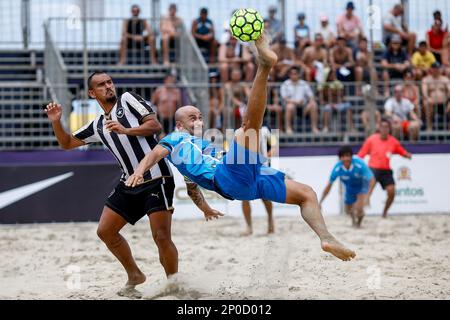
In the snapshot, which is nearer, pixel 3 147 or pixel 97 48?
pixel 3 147

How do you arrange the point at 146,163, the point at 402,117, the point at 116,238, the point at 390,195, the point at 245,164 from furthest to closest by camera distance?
the point at 402,117 < the point at 390,195 < the point at 116,238 < the point at 146,163 < the point at 245,164

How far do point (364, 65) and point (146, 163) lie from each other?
9.32 meters

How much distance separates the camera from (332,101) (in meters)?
14.2

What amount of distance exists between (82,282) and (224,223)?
539 cm

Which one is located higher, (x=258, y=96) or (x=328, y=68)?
(x=328, y=68)

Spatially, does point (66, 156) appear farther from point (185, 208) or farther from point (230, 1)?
point (230, 1)

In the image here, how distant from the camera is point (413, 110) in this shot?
46.5ft

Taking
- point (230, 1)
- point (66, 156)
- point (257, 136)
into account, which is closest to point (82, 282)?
point (257, 136)

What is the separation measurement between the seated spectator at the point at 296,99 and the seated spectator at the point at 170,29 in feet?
7.72

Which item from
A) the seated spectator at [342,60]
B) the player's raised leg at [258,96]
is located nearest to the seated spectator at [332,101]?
the seated spectator at [342,60]

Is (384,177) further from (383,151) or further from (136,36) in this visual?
(136,36)

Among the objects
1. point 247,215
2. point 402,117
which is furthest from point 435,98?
point 247,215

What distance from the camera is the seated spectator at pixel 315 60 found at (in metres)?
14.6
